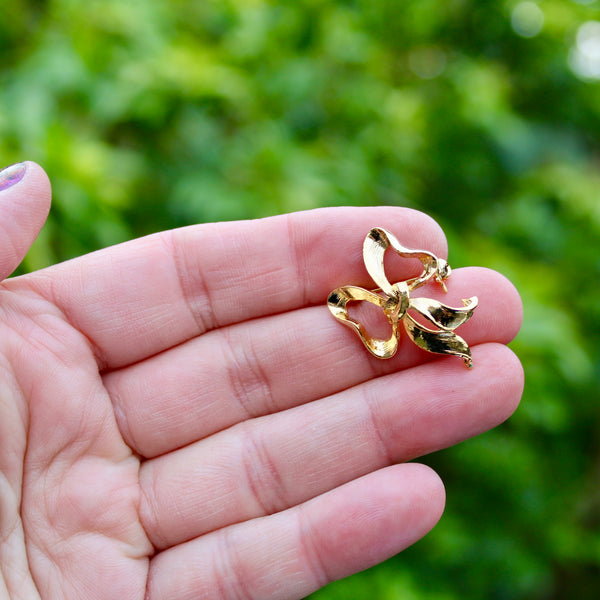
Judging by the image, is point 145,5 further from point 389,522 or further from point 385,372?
point 389,522

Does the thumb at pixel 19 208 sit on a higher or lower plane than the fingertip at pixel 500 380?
higher

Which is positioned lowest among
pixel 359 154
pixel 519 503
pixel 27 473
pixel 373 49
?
pixel 519 503

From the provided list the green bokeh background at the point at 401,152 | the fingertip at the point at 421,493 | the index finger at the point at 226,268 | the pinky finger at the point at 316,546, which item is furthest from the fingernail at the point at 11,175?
the fingertip at the point at 421,493

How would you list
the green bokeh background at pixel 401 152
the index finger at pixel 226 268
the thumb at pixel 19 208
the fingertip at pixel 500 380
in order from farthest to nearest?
1. the green bokeh background at pixel 401 152
2. the index finger at pixel 226 268
3. the fingertip at pixel 500 380
4. the thumb at pixel 19 208

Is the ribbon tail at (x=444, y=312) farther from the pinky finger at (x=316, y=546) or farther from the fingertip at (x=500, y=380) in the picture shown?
the pinky finger at (x=316, y=546)

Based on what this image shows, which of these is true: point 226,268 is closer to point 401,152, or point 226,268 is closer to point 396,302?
point 396,302

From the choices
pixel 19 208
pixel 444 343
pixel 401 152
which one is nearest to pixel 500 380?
pixel 444 343

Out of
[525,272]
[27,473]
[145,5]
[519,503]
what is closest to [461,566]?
[519,503]
